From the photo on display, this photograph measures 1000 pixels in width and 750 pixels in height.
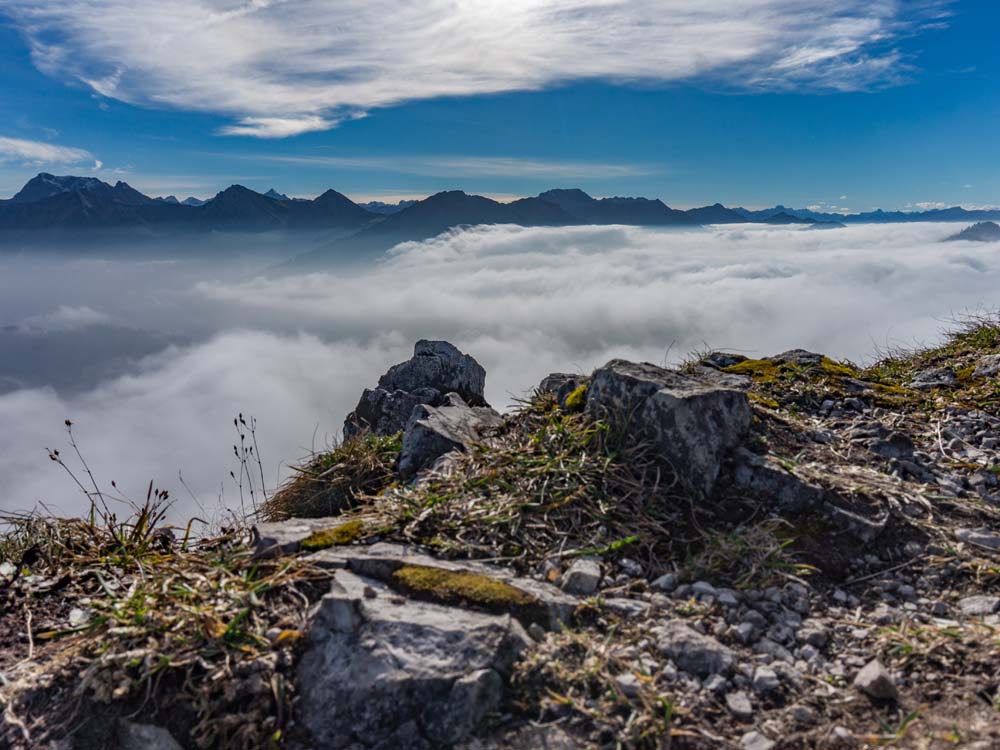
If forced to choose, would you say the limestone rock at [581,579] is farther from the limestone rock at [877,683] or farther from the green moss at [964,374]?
the green moss at [964,374]

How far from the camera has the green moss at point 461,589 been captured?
4.05 meters

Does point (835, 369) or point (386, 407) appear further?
point (386, 407)

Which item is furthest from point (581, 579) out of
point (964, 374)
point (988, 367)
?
point (988, 367)

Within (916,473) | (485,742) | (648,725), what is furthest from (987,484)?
(485,742)

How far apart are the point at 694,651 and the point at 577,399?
3.60 metres

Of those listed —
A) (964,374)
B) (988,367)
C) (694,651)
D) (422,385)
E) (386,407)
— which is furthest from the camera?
(422,385)

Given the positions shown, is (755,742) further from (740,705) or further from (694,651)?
(694,651)

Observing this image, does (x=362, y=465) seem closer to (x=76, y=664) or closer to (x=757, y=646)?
(x=76, y=664)

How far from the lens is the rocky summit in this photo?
3369 millimetres

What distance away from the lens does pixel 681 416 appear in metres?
5.56

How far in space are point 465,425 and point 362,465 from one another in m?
1.46

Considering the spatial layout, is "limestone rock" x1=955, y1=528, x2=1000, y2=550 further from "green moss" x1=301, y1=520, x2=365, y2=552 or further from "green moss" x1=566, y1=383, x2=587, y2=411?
"green moss" x1=301, y1=520, x2=365, y2=552

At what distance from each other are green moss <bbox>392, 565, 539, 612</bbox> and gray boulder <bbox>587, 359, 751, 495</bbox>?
2.27m

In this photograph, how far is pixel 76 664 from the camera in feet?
12.6
